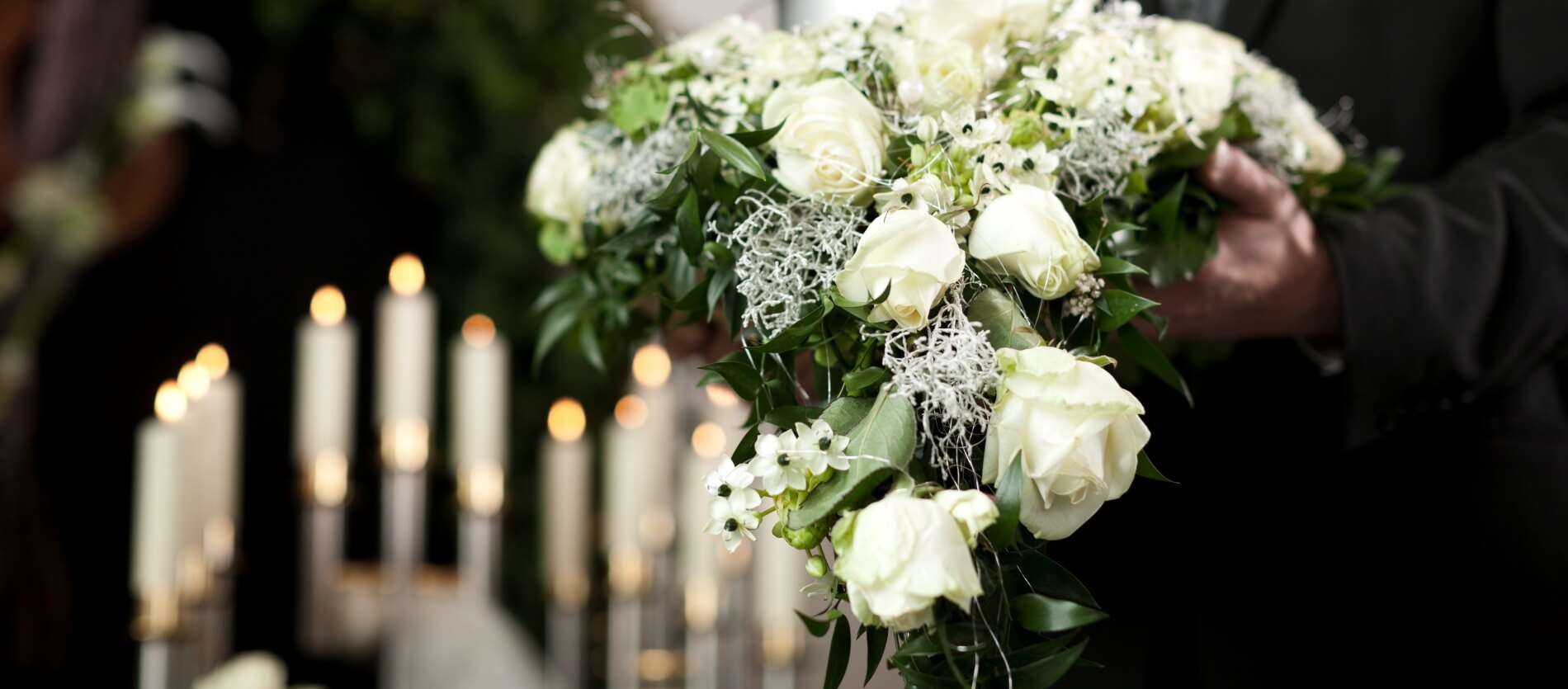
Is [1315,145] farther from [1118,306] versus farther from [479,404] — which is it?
[479,404]

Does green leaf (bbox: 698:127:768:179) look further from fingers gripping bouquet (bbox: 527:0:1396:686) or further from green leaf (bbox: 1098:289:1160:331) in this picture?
green leaf (bbox: 1098:289:1160:331)

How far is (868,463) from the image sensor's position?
37 cm

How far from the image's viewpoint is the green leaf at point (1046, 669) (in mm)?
380

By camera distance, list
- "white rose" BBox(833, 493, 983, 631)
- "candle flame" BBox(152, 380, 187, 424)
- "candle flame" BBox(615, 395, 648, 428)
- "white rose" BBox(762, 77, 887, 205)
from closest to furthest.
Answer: "white rose" BBox(833, 493, 983, 631) → "white rose" BBox(762, 77, 887, 205) → "candle flame" BBox(152, 380, 187, 424) → "candle flame" BBox(615, 395, 648, 428)

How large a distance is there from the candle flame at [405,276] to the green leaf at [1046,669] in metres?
0.90

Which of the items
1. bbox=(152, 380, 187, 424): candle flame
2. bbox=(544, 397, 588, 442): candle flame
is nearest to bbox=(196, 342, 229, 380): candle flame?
bbox=(152, 380, 187, 424): candle flame

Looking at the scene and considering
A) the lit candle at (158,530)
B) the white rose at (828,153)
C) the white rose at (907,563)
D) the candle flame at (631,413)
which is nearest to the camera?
the white rose at (907,563)

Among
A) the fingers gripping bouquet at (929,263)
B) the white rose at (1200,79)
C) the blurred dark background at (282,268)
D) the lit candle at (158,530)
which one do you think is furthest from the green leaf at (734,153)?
the blurred dark background at (282,268)

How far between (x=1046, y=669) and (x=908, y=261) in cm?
15

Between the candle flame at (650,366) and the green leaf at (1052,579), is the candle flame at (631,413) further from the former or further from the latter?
the green leaf at (1052,579)

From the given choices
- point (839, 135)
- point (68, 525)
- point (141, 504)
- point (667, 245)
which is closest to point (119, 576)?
point (68, 525)

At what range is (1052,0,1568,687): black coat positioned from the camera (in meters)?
0.74

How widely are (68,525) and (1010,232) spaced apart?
1617mm

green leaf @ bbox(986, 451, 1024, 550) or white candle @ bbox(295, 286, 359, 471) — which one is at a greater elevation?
green leaf @ bbox(986, 451, 1024, 550)
